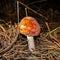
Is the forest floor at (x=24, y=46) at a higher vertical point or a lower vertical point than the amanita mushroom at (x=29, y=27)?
lower

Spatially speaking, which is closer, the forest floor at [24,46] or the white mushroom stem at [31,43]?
the forest floor at [24,46]

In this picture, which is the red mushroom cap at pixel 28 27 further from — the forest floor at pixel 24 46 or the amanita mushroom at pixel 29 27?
the forest floor at pixel 24 46

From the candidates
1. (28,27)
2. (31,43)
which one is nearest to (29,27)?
(28,27)

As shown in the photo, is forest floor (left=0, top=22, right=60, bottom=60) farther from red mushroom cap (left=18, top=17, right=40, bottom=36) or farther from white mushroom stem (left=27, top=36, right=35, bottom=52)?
red mushroom cap (left=18, top=17, right=40, bottom=36)

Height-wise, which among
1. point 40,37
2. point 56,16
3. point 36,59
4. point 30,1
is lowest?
point 36,59

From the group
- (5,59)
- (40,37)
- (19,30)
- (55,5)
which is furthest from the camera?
(55,5)

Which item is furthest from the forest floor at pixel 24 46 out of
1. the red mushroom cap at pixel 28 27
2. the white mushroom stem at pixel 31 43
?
the red mushroom cap at pixel 28 27

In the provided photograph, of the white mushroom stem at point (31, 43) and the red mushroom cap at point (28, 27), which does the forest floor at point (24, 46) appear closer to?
the white mushroom stem at point (31, 43)

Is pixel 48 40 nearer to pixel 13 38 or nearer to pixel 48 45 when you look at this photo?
pixel 48 45

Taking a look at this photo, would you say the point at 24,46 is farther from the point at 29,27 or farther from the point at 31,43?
the point at 29,27

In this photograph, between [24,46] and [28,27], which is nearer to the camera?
[28,27]

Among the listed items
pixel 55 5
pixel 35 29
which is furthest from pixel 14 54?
pixel 55 5
